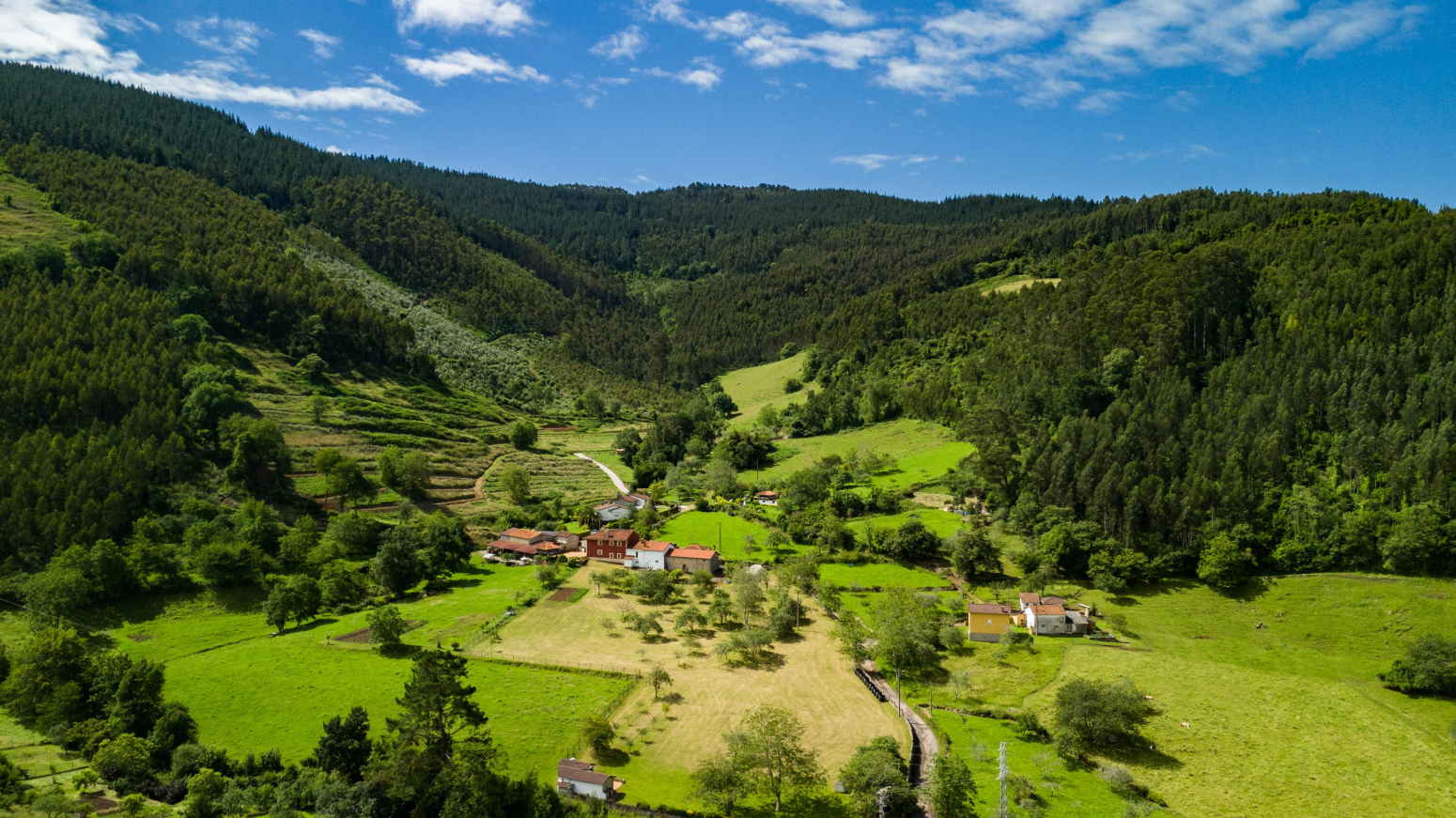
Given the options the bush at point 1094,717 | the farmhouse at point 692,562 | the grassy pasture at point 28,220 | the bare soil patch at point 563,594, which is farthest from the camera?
the grassy pasture at point 28,220

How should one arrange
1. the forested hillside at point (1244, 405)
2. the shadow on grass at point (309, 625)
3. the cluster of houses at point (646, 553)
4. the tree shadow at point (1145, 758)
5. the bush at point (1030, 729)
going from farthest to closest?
the cluster of houses at point (646, 553) < the forested hillside at point (1244, 405) < the shadow on grass at point (309, 625) < the bush at point (1030, 729) < the tree shadow at point (1145, 758)

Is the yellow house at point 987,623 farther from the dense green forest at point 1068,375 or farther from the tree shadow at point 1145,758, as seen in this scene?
the tree shadow at point 1145,758

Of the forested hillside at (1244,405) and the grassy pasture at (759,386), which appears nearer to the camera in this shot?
the forested hillside at (1244,405)

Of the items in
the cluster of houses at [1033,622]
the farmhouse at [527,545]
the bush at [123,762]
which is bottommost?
the bush at [123,762]

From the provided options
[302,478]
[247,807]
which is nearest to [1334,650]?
[247,807]

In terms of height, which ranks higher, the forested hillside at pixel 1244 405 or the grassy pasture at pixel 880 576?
the forested hillside at pixel 1244 405

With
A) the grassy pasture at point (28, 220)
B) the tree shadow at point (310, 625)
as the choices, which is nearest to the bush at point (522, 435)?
the tree shadow at point (310, 625)

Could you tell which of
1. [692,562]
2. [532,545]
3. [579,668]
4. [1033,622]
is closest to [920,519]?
[1033,622]
